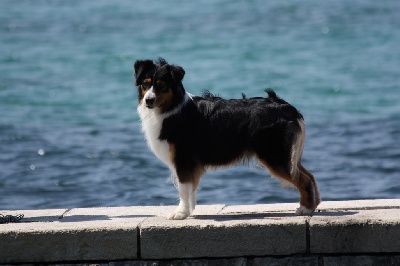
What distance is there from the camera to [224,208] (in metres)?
7.36

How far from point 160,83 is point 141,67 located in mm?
166

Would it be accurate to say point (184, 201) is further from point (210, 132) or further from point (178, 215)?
point (210, 132)

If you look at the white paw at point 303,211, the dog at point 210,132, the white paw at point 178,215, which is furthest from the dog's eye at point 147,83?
the white paw at point 303,211

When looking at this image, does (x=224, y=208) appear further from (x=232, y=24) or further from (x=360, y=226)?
(x=232, y=24)

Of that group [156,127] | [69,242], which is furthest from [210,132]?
[69,242]

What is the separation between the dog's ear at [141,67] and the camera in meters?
6.65

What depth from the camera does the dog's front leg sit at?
6699mm

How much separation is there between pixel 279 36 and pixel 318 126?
38.9ft


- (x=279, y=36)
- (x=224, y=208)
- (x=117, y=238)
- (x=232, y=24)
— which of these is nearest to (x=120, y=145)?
(x=224, y=208)

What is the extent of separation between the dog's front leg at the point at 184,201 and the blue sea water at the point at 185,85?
1.46ft

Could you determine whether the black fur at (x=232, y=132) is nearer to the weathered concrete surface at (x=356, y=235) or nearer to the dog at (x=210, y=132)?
the dog at (x=210, y=132)

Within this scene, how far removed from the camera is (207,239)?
6223mm

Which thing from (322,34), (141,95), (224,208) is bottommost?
(322,34)

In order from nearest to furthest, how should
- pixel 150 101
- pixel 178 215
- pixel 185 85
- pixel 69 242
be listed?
pixel 69 242
pixel 150 101
pixel 178 215
pixel 185 85
